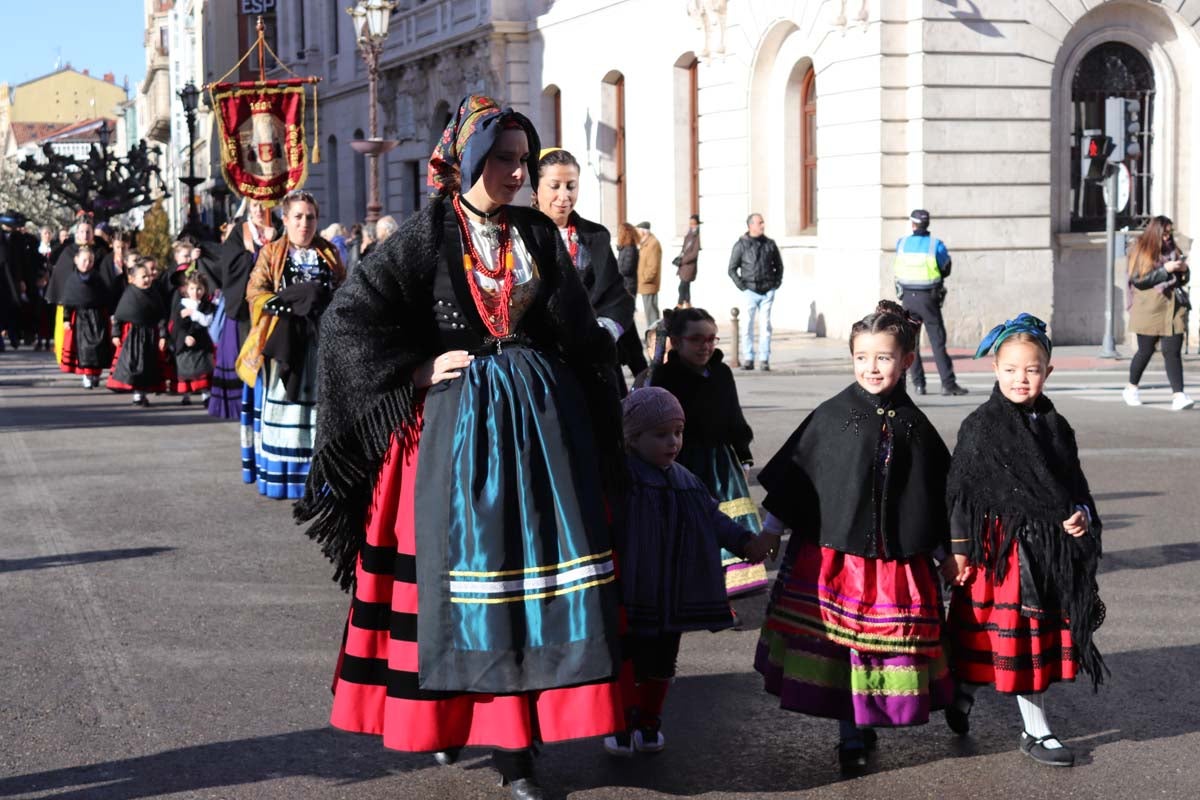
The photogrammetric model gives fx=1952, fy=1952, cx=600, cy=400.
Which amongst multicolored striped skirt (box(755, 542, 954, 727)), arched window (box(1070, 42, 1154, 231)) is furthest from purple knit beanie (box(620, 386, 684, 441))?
arched window (box(1070, 42, 1154, 231))

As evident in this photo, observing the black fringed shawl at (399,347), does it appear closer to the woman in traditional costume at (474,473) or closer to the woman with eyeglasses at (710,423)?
the woman in traditional costume at (474,473)

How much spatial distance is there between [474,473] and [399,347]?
43 centimetres

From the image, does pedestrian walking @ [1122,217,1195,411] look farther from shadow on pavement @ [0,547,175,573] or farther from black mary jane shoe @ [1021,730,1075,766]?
black mary jane shoe @ [1021,730,1075,766]

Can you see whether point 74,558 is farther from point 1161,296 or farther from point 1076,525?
point 1161,296

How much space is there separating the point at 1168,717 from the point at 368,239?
15.4 m

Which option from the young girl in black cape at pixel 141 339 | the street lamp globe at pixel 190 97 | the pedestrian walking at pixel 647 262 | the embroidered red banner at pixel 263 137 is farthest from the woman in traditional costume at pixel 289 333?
the street lamp globe at pixel 190 97

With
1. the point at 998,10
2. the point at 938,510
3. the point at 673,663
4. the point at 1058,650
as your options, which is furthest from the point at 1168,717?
the point at 998,10

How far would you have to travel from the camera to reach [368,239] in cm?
2045

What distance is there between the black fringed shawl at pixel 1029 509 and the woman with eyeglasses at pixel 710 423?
66.8 inches

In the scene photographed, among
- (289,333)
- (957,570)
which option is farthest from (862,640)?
(289,333)

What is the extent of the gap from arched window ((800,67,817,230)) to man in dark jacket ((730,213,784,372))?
16.2 feet

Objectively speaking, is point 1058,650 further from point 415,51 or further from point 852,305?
point 415,51

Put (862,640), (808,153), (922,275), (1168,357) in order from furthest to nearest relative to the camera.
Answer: (808,153) < (922,275) < (1168,357) < (862,640)

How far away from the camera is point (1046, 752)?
5.36 m
